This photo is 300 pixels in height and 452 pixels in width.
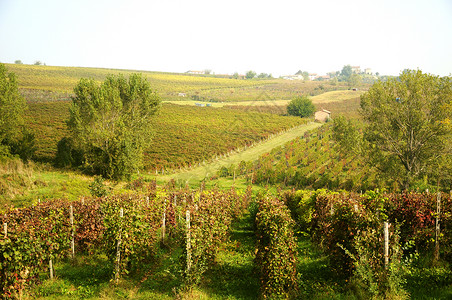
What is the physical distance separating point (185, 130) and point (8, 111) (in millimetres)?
34037

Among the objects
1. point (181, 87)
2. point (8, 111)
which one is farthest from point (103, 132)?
point (181, 87)

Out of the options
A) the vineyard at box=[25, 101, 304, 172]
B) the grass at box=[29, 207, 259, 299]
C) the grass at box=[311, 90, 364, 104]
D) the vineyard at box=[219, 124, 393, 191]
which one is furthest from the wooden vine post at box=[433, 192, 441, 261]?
the grass at box=[311, 90, 364, 104]

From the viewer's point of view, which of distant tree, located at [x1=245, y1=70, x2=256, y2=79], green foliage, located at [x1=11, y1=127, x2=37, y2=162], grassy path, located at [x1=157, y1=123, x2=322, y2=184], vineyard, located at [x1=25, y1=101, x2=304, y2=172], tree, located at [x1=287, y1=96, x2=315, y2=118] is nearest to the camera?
green foliage, located at [x1=11, y1=127, x2=37, y2=162]

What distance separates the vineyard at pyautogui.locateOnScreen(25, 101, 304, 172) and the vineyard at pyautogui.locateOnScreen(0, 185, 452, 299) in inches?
1203

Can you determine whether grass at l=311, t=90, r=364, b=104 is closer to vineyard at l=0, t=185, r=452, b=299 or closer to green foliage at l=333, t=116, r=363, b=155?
green foliage at l=333, t=116, r=363, b=155

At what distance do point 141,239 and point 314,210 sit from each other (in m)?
8.10

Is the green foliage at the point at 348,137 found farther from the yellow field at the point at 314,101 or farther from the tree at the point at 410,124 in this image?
the yellow field at the point at 314,101

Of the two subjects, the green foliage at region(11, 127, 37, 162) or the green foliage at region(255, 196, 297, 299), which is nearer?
the green foliage at region(255, 196, 297, 299)

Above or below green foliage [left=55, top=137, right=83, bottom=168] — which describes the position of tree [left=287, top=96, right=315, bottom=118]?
above

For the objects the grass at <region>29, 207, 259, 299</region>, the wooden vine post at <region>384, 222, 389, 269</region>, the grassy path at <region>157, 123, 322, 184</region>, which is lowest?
the grassy path at <region>157, 123, 322, 184</region>

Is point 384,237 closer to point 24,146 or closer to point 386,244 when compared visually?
point 386,244

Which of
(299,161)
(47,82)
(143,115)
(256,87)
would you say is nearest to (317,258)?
(299,161)

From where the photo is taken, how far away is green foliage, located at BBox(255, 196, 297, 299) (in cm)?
827

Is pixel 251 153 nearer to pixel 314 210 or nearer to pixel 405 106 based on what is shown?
pixel 405 106
